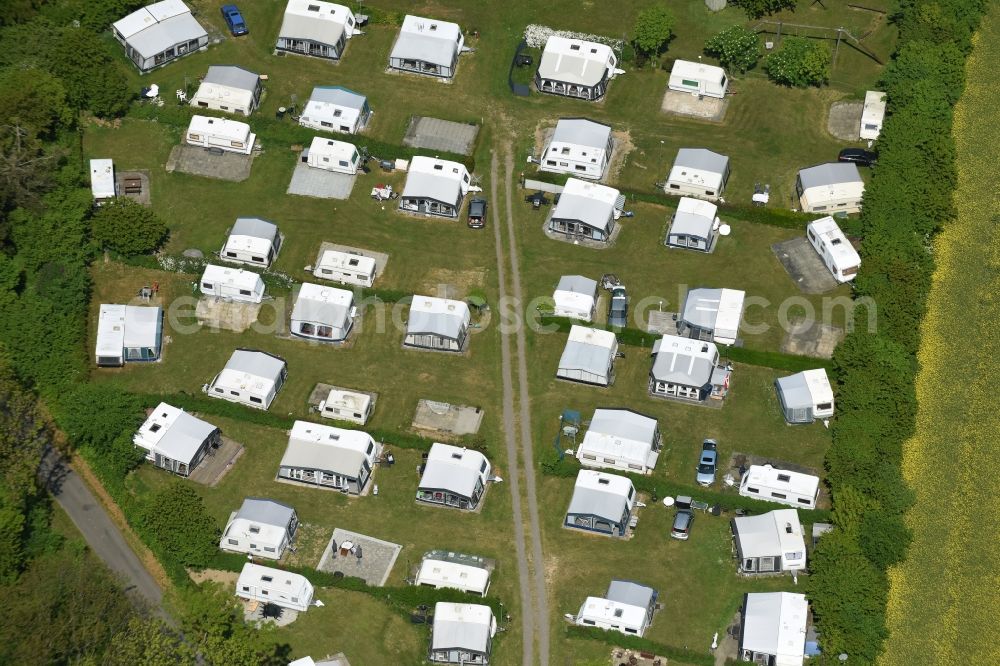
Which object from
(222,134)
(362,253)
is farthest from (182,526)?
(222,134)

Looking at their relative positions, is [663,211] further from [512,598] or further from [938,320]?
[512,598]

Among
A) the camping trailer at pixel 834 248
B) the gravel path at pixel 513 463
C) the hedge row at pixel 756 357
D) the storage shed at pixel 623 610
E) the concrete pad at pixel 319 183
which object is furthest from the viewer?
the concrete pad at pixel 319 183

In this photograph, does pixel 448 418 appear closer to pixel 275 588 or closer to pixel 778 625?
pixel 275 588

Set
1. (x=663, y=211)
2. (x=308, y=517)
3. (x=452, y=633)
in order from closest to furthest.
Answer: (x=452, y=633) < (x=308, y=517) < (x=663, y=211)

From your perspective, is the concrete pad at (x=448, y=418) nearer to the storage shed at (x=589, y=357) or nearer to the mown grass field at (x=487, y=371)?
the mown grass field at (x=487, y=371)

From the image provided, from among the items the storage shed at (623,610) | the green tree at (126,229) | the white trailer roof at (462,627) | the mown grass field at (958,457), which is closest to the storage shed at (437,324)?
the green tree at (126,229)

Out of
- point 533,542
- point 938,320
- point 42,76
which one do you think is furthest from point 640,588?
point 42,76
